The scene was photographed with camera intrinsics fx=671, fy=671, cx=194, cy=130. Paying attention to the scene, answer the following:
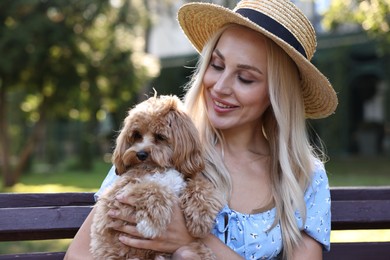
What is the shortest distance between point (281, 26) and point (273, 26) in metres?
0.05

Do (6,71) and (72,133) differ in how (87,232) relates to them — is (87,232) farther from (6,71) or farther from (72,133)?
(72,133)

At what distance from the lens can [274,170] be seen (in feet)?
11.8

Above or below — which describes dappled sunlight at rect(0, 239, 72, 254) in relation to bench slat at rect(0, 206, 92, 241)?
below

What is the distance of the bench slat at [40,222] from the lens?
3.56 meters

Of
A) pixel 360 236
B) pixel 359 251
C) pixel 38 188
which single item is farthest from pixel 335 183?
pixel 359 251

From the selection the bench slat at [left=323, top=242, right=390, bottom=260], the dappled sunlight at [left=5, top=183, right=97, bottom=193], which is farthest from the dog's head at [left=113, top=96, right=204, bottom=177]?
the dappled sunlight at [left=5, top=183, right=97, bottom=193]

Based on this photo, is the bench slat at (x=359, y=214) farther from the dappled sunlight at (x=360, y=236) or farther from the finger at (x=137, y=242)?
the dappled sunlight at (x=360, y=236)

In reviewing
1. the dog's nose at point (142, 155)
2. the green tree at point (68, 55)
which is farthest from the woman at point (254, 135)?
the green tree at point (68, 55)

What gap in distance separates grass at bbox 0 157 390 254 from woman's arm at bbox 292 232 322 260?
5890 millimetres

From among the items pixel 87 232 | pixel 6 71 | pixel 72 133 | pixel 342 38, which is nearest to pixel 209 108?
pixel 87 232

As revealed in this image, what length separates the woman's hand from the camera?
3.08 metres

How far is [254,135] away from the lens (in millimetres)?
3760

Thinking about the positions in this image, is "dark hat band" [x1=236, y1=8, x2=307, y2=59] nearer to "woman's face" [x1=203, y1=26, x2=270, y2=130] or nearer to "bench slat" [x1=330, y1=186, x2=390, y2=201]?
"woman's face" [x1=203, y1=26, x2=270, y2=130]

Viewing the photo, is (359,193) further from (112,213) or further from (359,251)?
(112,213)
